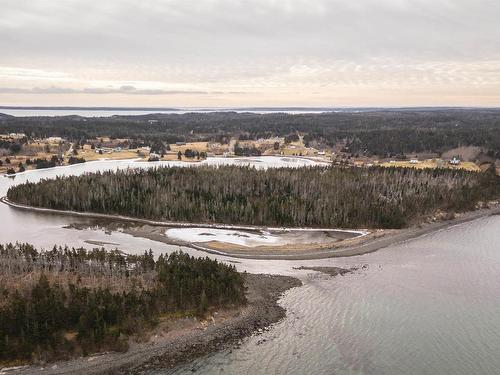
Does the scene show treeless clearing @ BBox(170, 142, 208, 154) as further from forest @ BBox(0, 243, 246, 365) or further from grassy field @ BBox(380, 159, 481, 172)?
forest @ BBox(0, 243, 246, 365)

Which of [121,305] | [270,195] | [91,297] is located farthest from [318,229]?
[91,297]

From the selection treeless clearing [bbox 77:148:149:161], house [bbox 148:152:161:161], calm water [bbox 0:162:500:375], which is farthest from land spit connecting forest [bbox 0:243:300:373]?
treeless clearing [bbox 77:148:149:161]

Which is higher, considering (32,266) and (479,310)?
(32,266)

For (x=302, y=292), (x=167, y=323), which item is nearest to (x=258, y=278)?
(x=302, y=292)

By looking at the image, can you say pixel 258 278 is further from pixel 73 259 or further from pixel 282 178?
pixel 282 178

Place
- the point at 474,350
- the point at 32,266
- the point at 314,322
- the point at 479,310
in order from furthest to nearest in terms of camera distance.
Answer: the point at 32,266 → the point at 479,310 → the point at 314,322 → the point at 474,350

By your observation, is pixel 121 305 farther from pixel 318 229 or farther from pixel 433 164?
pixel 433 164
